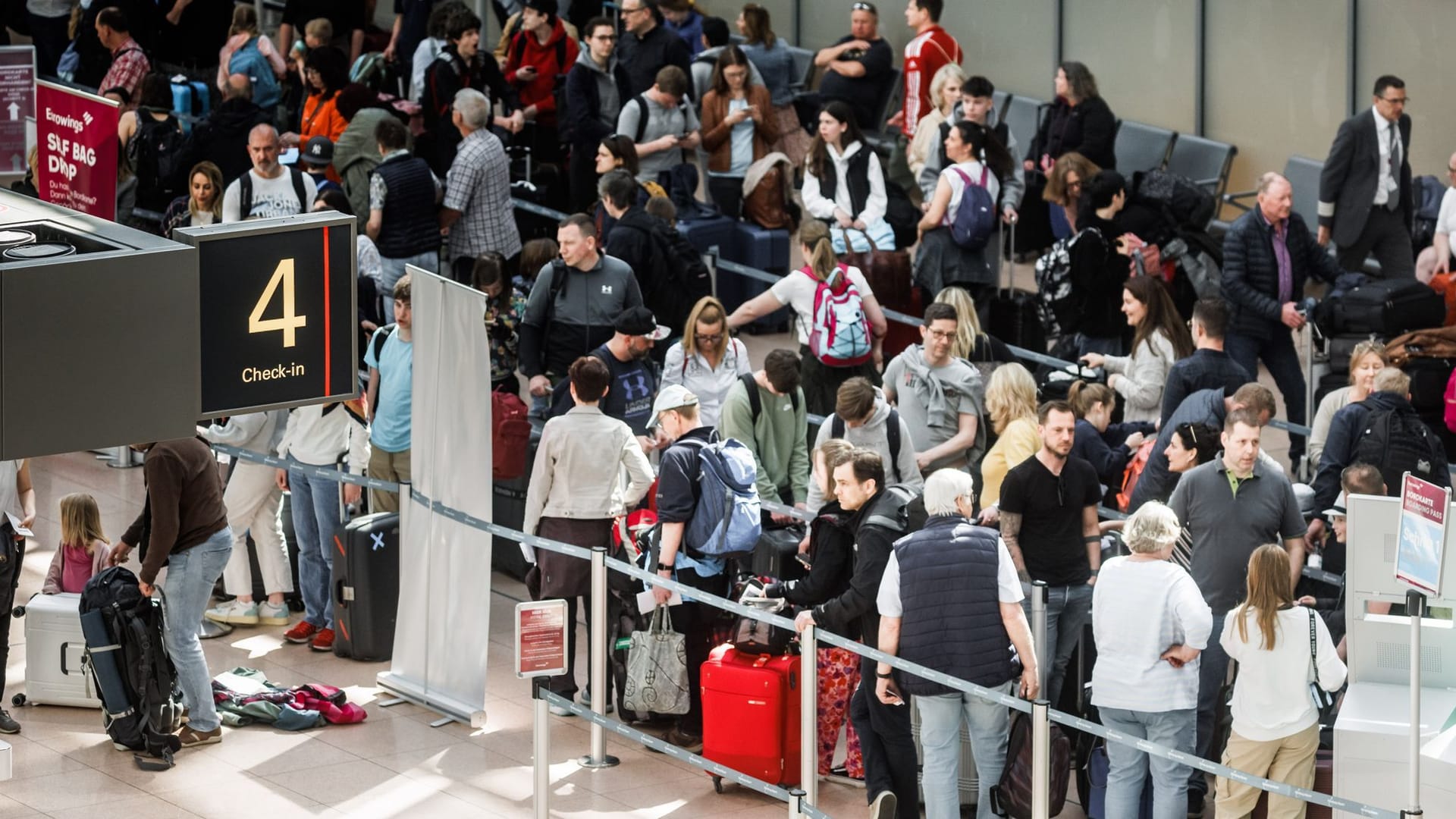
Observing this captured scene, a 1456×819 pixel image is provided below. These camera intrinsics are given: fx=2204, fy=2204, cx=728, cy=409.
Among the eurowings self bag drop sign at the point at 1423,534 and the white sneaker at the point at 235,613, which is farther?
the white sneaker at the point at 235,613

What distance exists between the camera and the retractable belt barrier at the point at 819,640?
7.66 m

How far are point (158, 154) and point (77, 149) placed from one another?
5510 mm

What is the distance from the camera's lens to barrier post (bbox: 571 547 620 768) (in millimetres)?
9734

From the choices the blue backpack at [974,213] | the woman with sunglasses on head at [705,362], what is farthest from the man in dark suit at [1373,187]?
the woman with sunglasses on head at [705,362]

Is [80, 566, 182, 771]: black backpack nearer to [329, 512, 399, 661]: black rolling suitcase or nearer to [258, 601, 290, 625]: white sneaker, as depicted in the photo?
[329, 512, 399, 661]: black rolling suitcase

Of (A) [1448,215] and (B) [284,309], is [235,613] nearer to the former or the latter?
(B) [284,309]

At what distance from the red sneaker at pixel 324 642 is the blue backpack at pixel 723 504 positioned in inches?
100

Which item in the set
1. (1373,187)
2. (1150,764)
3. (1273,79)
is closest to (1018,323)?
(1373,187)

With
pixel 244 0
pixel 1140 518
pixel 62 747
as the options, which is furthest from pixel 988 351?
pixel 244 0

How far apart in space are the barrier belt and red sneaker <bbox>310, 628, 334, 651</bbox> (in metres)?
2.78

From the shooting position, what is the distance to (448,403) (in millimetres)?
10586

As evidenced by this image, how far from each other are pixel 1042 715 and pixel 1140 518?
3.59 ft

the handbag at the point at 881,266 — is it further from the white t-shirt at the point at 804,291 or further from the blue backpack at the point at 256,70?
the blue backpack at the point at 256,70

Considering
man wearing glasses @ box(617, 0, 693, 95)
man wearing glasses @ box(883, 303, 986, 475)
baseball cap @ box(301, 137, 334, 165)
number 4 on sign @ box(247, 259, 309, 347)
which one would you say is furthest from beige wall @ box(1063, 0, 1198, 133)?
number 4 on sign @ box(247, 259, 309, 347)
